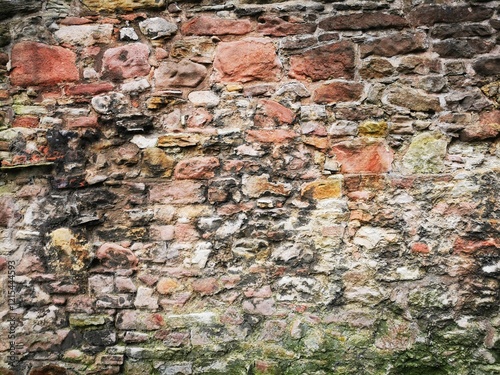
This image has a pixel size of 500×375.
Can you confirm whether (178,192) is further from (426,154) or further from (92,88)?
(426,154)

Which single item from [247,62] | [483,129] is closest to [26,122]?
[247,62]

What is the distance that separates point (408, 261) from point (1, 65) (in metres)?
2.80

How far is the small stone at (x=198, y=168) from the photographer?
2686 millimetres

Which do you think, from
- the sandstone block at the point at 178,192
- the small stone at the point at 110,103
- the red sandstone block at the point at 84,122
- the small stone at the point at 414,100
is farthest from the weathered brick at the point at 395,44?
the red sandstone block at the point at 84,122

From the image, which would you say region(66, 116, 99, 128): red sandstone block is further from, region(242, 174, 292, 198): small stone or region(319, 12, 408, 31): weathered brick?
region(319, 12, 408, 31): weathered brick

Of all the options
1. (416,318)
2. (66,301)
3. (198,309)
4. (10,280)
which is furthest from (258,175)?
(10,280)

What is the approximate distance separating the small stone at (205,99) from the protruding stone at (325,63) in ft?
1.61

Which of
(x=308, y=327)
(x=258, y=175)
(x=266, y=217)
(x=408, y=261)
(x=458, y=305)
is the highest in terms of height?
(x=258, y=175)

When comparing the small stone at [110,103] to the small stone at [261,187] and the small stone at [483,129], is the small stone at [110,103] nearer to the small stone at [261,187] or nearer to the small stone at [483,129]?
the small stone at [261,187]

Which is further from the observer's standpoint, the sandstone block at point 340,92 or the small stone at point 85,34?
the small stone at point 85,34

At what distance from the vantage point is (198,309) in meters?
2.65

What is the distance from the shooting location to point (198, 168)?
269 cm

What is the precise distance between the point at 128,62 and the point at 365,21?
4.88 feet

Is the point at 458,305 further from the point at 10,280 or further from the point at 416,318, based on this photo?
the point at 10,280
